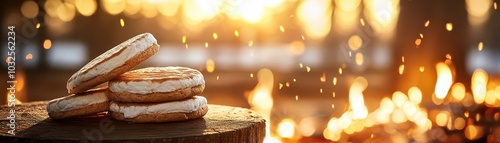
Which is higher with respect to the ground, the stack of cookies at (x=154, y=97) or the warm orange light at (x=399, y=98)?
the warm orange light at (x=399, y=98)

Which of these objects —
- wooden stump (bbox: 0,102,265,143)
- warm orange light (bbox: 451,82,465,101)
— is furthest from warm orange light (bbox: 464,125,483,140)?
wooden stump (bbox: 0,102,265,143)

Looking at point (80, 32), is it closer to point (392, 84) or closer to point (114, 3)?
point (114, 3)

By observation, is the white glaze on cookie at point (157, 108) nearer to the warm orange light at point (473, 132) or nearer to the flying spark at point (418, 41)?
the warm orange light at point (473, 132)

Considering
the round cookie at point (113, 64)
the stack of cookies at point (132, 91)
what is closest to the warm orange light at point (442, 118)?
the stack of cookies at point (132, 91)

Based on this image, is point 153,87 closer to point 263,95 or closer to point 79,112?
point 79,112

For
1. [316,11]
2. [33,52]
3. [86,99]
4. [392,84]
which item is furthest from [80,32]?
[86,99]

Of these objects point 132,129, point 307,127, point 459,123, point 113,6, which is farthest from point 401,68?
point 132,129
